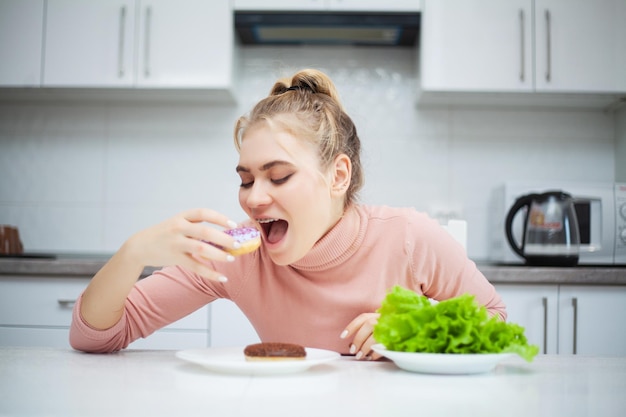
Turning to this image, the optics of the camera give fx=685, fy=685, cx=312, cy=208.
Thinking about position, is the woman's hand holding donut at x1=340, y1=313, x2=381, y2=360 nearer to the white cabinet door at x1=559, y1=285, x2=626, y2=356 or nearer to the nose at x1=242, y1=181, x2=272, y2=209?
the nose at x1=242, y1=181, x2=272, y2=209

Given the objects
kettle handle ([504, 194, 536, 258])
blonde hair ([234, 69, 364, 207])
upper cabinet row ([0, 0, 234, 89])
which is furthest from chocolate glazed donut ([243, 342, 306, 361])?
upper cabinet row ([0, 0, 234, 89])

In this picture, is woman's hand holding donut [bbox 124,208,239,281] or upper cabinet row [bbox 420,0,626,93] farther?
upper cabinet row [bbox 420,0,626,93]

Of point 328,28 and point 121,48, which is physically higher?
point 328,28

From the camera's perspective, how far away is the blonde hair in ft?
4.45

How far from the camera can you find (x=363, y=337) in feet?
3.75

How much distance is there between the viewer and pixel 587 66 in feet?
8.92

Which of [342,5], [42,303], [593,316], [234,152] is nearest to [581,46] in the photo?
[342,5]

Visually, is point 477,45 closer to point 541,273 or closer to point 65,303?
point 541,273

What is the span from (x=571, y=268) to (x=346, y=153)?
128cm

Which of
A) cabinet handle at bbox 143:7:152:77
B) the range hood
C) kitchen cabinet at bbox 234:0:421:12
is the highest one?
kitchen cabinet at bbox 234:0:421:12

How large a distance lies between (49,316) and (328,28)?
1.58 metres

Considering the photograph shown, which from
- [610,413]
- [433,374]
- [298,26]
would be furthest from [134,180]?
[610,413]

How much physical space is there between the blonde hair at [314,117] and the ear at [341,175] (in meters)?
0.02

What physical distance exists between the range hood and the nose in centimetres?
170
